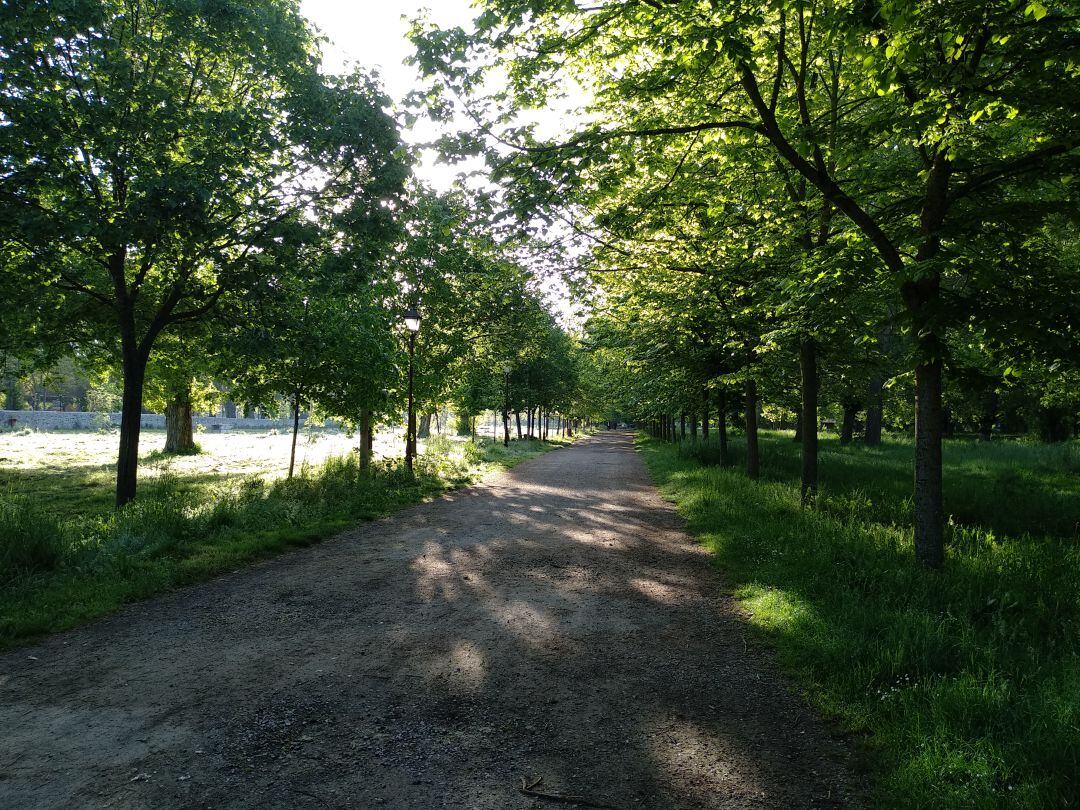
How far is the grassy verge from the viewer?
19.3 feet

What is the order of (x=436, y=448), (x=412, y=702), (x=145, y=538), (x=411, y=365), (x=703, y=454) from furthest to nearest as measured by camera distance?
(x=436, y=448), (x=703, y=454), (x=411, y=365), (x=145, y=538), (x=412, y=702)

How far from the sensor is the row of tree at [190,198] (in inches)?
366

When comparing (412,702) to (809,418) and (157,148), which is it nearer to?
(809,418)

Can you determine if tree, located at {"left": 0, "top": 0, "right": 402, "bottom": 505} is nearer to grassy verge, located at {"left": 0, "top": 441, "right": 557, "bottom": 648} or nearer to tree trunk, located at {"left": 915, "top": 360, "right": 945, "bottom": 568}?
grassy verge, located at {"left": 0, "top": 441, "right": 557, "bottom": 648}

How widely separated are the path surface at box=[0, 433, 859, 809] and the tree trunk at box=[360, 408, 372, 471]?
1063 centimetres

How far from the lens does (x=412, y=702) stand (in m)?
4.04

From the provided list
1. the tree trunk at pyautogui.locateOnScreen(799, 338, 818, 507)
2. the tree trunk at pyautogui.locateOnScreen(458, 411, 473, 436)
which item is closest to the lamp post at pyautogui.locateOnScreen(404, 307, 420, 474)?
the tree trunk at pyautogui.locateOnScreen(799, 338, 818, 507)

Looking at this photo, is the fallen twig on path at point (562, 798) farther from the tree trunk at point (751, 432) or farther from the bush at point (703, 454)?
the bush at point (703, 454)

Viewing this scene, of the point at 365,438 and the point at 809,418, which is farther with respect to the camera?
the point at 365,438

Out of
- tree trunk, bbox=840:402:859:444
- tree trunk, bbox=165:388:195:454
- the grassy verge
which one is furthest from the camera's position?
tree trunk, bbox=840:402:859:444

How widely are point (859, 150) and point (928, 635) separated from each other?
502 cm

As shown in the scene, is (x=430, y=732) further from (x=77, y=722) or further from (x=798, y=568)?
(x=798, y=568)

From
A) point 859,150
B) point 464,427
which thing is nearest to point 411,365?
point 859,150

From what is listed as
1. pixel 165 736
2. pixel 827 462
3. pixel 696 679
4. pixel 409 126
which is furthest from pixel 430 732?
pixel 827 462
